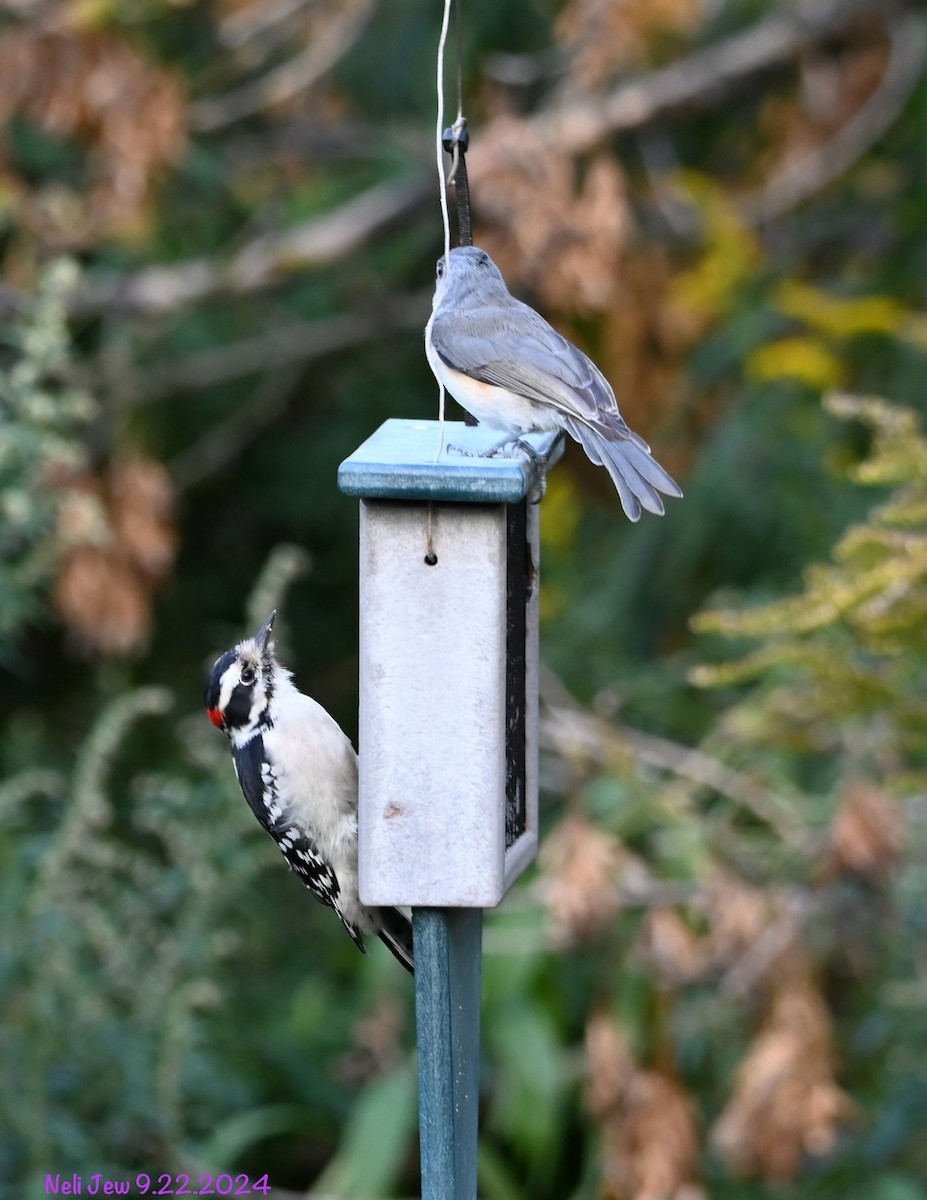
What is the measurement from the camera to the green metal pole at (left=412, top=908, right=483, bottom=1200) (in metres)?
2.77

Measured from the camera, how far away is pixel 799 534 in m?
5.91

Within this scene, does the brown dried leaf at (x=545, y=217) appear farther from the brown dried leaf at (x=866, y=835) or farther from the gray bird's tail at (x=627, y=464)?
the gray bird's tail at (x=627, y=464)

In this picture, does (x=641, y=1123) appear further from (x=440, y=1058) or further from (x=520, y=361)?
(x=520, y=361)

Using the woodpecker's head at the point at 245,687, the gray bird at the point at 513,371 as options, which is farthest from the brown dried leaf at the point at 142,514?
the gray bird at the point at 513,371

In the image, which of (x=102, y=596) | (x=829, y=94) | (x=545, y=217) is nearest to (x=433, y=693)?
(x=545, y=217)

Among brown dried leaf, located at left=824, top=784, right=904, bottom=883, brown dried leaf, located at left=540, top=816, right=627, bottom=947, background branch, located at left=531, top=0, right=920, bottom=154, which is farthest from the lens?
background branch, located at left=531, top=0, right=920, bottom=154

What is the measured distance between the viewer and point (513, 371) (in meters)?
3.00

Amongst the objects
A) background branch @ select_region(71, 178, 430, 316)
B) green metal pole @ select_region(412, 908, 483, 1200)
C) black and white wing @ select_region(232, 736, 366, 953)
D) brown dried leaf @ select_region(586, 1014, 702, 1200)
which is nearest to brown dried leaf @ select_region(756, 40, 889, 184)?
background branch @ select_region(71, 178, 430, 316)

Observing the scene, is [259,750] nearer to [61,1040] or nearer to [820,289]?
[61,1040]

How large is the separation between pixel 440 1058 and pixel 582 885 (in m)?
1.45

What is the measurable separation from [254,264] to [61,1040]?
11.4ft

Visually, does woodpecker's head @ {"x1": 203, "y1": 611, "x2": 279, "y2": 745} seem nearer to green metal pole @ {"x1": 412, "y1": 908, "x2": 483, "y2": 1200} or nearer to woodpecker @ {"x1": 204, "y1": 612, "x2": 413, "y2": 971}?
woodpecker @ {"x1": 204, "y1": 612, "x2": 413, "y2": 971}

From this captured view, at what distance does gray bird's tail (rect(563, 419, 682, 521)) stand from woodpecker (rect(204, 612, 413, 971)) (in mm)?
687

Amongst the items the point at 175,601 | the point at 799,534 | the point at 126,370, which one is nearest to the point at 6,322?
the point at 126,370
